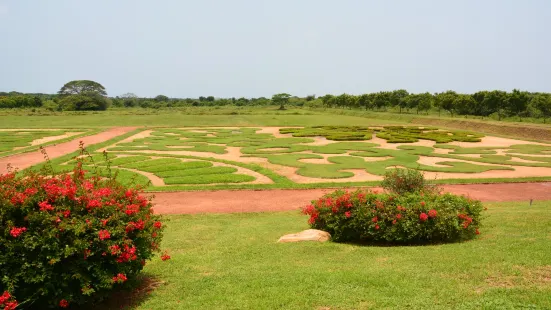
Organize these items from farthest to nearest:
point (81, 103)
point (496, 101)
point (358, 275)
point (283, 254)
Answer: point (81, 103) < point (496, 101) < point (283, 254) < point (358, 275)

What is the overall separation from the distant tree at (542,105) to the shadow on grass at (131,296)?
4828 cm

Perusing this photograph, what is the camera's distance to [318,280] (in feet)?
19.7

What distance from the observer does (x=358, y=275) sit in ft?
20.0

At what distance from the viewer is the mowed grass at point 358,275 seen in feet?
17.2

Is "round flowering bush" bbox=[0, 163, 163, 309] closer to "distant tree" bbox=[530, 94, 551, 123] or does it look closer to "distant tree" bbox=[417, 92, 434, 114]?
"distant tree" bbox=[530, 94, 551, 123]

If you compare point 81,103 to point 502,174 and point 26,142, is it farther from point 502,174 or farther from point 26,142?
point 502,174

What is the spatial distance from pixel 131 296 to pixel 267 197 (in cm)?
1025

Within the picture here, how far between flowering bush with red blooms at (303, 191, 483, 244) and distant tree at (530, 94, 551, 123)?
142 ft

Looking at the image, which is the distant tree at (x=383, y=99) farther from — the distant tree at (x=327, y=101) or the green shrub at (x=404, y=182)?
the green shrub at (x=404, y=182)

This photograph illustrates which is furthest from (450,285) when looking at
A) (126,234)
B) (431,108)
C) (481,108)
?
(431,108)

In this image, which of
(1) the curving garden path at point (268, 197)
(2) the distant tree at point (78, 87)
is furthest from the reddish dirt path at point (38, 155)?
(2) the distant tree at point (78, 87)

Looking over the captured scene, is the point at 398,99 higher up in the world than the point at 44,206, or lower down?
higher up

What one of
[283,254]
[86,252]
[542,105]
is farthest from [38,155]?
[542,105]

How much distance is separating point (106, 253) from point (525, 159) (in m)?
25.2
